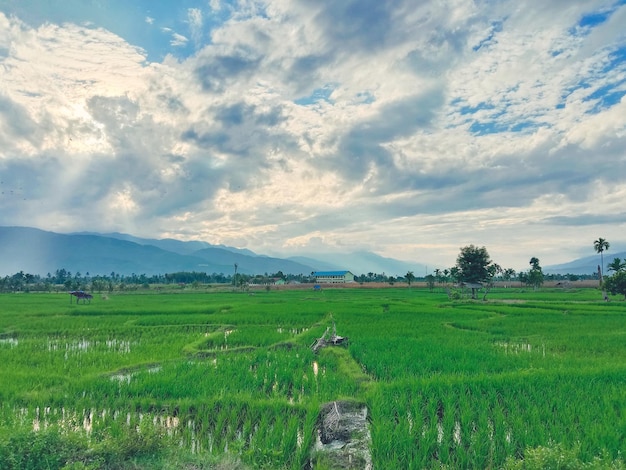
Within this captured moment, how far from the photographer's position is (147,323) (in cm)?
1858

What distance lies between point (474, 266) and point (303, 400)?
38412 mm

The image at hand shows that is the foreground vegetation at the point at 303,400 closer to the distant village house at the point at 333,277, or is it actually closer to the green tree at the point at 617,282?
the green tree at the point at 617,282

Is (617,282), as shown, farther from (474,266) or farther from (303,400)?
(303,400)

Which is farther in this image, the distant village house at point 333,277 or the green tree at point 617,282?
the distant village house at point 333,277

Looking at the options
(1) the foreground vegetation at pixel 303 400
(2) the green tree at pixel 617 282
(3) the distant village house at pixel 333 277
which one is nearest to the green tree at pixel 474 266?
(2) the green tree at pixel 617 282

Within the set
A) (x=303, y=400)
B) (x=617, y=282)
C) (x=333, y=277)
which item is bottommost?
(x=303, y=400)

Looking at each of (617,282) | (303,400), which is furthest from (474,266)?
(303,400)

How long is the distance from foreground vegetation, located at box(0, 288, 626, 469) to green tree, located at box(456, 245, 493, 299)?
27.9 m

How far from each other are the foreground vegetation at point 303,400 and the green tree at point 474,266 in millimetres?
27943

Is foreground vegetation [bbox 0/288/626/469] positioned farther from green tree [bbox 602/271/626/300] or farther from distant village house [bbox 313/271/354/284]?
distant village house [bbox 313/271/354/284]

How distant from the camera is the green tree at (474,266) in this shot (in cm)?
4072

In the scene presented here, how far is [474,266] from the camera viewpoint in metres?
41.1

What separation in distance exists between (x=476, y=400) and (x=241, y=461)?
4.03 meters

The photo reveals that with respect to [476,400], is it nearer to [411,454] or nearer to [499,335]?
[411,454]
